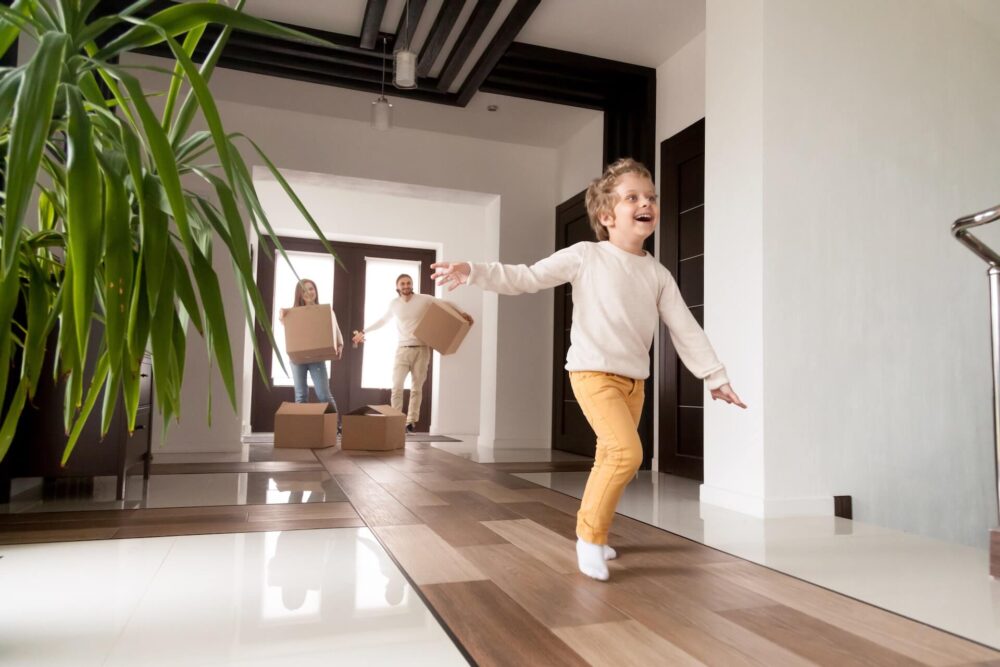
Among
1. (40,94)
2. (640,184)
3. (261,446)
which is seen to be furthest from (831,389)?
(261,446)

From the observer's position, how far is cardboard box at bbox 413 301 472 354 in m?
5.53

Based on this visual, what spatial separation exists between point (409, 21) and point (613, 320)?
284 centimetres

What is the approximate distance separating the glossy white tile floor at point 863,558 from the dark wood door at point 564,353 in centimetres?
219

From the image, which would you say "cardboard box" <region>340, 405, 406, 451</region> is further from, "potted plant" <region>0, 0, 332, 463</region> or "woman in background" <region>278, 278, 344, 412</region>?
"potted plant" <region>0, 0, 332, 463</region>

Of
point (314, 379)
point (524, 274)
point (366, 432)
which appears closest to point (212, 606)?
point (524, 274)

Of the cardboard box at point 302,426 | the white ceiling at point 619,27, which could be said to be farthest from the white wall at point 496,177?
the white ceiling at point 619,27

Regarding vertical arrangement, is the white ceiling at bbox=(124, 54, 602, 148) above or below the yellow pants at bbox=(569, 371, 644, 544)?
above

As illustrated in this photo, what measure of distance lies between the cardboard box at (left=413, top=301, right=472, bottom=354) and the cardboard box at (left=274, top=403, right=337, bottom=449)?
978 millimetres

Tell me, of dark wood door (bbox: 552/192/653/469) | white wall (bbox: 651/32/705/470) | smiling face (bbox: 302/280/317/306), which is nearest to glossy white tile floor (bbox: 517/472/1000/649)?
white wall (bbox: 651/32/705/470)

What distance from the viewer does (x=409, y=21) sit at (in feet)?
13.4

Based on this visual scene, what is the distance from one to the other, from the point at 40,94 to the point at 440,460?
3.92 m

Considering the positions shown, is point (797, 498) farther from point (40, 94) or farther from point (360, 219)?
point (360, 219)

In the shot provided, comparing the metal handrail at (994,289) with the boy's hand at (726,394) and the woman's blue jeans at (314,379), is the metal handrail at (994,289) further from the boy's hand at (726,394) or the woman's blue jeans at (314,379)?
the woman's blue jeans at (314,379)

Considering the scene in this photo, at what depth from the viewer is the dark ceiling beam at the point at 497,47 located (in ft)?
12.4
